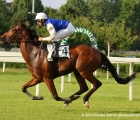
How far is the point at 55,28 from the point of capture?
9.84 metres

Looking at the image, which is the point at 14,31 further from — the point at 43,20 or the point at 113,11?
the point at 113,11

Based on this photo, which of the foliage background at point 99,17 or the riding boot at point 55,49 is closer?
the riding boot at point 55,49

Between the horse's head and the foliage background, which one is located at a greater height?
the horse's head

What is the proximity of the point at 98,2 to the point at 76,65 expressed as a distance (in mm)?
92814

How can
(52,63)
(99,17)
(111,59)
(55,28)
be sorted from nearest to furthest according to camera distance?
(52,63) < (55,28) < (111,59) < (99,17)

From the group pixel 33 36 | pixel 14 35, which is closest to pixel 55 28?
pixel 33 36

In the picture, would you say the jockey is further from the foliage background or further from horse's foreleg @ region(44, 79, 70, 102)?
the foliage background

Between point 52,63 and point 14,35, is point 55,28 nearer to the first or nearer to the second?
point 52,63

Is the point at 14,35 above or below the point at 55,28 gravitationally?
below

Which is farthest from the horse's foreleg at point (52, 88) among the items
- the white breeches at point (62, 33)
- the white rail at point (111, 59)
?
the white rail at point (111, 59)

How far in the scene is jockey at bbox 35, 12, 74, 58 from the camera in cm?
961

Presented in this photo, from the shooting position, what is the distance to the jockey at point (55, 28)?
9.61 m

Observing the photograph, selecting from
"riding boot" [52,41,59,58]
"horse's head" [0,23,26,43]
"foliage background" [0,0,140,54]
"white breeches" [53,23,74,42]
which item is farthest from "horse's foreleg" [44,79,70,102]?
"foliage background" [0,0,140,54]

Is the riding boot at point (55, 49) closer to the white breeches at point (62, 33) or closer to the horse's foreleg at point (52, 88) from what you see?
the white breeches at point (62, 33)
